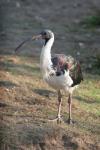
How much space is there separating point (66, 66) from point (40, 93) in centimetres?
169

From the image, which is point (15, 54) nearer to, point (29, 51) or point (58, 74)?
point (29, 51)

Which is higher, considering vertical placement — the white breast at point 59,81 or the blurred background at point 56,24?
the white breast at point 59,81

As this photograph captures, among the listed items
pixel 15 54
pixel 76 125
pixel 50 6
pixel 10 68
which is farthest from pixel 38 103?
pixel 50 6

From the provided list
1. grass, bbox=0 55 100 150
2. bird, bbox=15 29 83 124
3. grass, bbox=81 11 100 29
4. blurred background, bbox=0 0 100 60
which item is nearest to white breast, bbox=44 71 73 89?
bird, bbox=15 29 83 124

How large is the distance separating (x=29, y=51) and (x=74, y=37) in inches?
83.0

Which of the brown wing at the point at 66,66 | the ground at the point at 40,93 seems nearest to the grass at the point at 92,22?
the ground at the point at 40,93

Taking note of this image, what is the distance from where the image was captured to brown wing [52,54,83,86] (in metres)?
9.04

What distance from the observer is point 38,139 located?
28.7 ft

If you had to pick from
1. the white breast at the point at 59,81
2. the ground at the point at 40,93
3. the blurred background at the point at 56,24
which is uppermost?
the white breast at the point at 59,81

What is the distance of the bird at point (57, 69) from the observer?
352 inches

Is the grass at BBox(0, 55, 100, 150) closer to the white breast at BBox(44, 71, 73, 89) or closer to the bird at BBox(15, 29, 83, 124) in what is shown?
the bird at BBox(15, 29, 83, 124)

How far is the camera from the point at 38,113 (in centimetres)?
977

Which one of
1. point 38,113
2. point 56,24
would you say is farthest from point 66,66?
point 56,24

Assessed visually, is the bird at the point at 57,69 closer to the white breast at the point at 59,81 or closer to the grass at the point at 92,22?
the white breast at the point at 59,81
